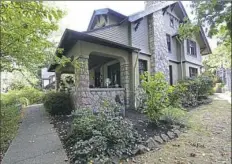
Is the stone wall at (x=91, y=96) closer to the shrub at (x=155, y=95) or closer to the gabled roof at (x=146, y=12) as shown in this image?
the shrub at (x=155, y=95)

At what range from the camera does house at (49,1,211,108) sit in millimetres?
9508

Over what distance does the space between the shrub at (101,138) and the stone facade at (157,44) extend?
834 centimetres

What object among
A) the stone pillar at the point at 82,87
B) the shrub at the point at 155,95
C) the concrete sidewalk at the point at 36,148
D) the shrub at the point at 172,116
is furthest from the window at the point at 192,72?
the concrete sidewalk at the point at 36,148

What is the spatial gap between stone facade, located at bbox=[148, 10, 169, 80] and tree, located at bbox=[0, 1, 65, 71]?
7.36 meters

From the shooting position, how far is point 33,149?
17.8 feet

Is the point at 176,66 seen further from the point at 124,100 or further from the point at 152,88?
the point at 152,88

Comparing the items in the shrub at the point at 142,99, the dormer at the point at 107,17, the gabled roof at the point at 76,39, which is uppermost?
the dormer at the point at 107,17

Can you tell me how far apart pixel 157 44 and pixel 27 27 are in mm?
9780

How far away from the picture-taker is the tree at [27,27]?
4.26 meters

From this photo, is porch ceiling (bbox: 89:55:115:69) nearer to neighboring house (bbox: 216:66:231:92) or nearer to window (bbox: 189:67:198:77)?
window (bbox: 189:67:198:77)

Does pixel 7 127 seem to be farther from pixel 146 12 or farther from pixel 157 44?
pixel 157 44

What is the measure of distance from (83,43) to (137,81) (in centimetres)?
404

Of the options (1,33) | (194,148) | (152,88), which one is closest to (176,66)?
(152,88)

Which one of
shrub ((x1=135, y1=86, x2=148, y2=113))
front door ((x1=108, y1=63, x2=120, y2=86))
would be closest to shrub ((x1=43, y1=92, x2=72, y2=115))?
shrub ((x1=135, y1=86, x2=148, y2=113))
